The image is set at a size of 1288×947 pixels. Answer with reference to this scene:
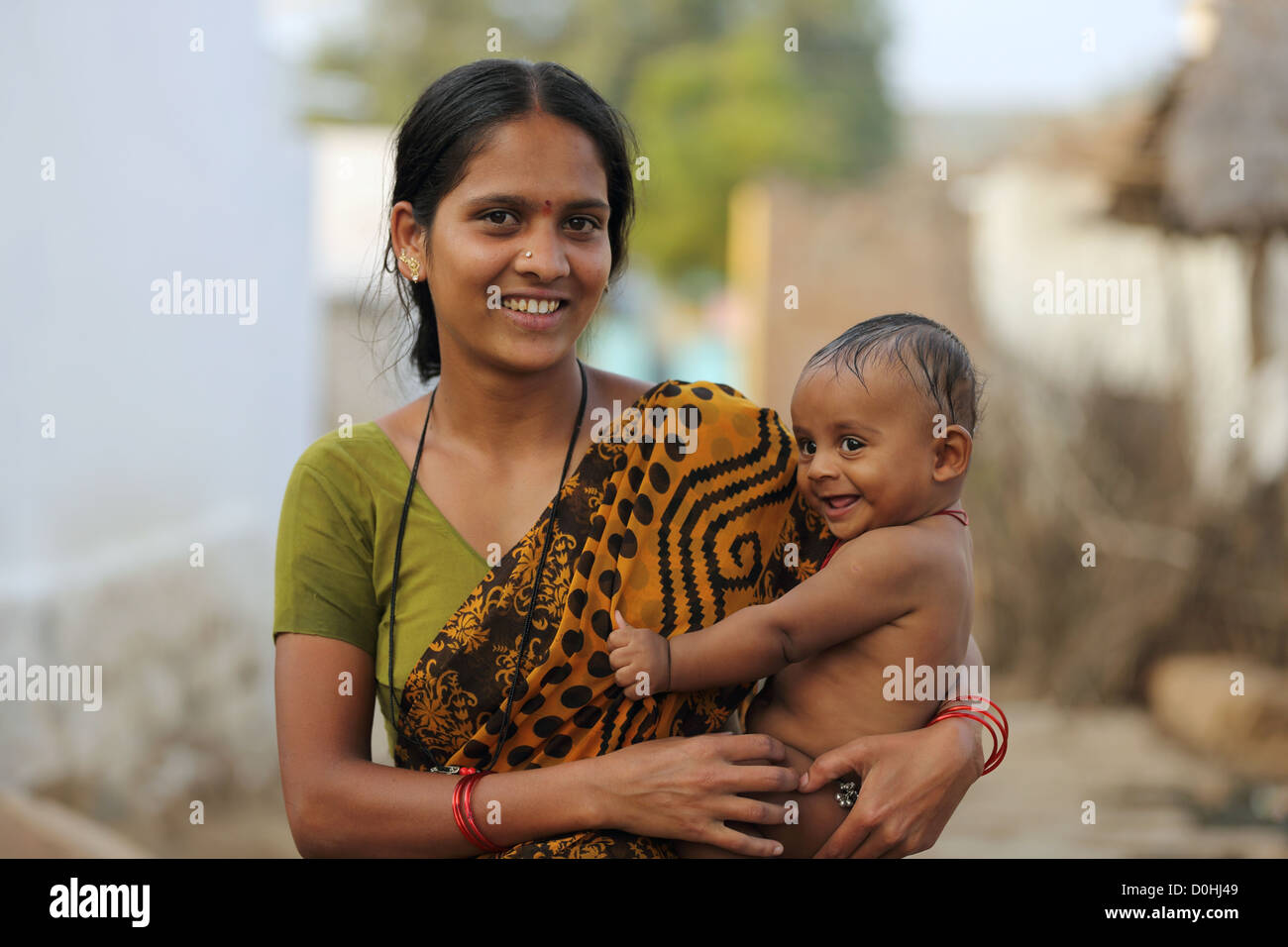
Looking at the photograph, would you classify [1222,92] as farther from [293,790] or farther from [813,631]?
[293,790]

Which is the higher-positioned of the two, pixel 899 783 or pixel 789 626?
pixel 789 626

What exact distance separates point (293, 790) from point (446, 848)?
26 cm

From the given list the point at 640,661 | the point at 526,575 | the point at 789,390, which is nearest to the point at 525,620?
the point at 526,575

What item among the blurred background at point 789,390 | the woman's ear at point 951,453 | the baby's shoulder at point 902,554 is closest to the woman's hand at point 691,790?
the baby's shoulder at point 902,554

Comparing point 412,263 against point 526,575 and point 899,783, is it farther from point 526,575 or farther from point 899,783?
point 899,783

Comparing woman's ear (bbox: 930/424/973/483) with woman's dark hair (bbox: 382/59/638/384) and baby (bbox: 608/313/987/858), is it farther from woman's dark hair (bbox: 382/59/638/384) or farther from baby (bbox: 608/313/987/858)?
woman's dark hair (bbox: 382/59/638/384)

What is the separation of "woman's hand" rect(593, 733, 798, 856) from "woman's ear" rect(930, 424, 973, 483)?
0.51m

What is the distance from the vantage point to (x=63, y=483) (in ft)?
16.7

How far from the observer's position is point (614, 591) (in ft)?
6.44

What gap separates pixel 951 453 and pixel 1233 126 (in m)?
5.86

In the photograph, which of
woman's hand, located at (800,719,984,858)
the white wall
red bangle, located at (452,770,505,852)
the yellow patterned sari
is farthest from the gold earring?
the white wall

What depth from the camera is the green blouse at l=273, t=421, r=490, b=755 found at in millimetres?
1951
